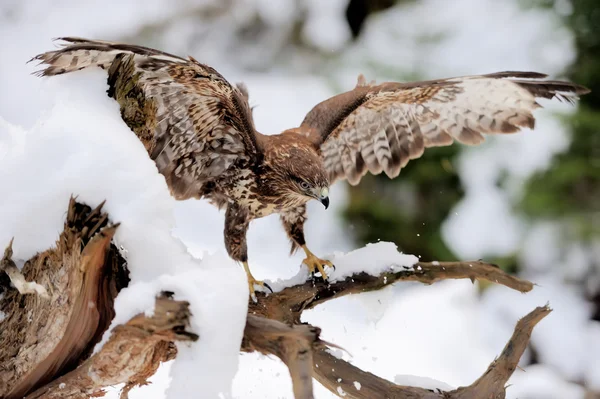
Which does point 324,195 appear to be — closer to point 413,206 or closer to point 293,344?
point 293,344

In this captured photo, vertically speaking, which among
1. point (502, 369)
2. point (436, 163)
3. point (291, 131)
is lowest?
point (502, 369)

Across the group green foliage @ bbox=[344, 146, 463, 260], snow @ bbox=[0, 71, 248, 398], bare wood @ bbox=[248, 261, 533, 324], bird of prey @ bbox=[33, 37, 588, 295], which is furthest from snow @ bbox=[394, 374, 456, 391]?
green foliage @ bbox=[344, 146, 463, 260]

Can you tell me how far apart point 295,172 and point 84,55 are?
1.24 metres

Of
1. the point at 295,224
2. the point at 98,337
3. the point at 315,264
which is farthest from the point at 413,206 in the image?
the point at 98,337

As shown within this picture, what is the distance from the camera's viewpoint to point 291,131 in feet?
12.5

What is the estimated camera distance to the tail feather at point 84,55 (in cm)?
253

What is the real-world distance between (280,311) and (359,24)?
3625 millimetres

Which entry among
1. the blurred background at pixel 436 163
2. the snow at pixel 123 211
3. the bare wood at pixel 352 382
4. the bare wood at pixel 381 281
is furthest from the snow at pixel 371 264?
the blurred background at pixel 436 163

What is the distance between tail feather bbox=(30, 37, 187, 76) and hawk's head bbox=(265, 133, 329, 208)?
94 cm

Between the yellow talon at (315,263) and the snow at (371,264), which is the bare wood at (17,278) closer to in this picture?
the snow at (371,264)

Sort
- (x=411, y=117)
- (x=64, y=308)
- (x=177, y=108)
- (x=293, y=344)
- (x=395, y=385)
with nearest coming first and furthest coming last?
(x=293, y=344) → (x=64, y=308) → (x=395, y=385) → (x=177, y=108) → (x=411, y=117)

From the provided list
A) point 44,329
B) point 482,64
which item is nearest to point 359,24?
point 482,64

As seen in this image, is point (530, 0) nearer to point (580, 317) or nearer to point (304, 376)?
point (580, 317)

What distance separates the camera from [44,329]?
2461 millimetres
